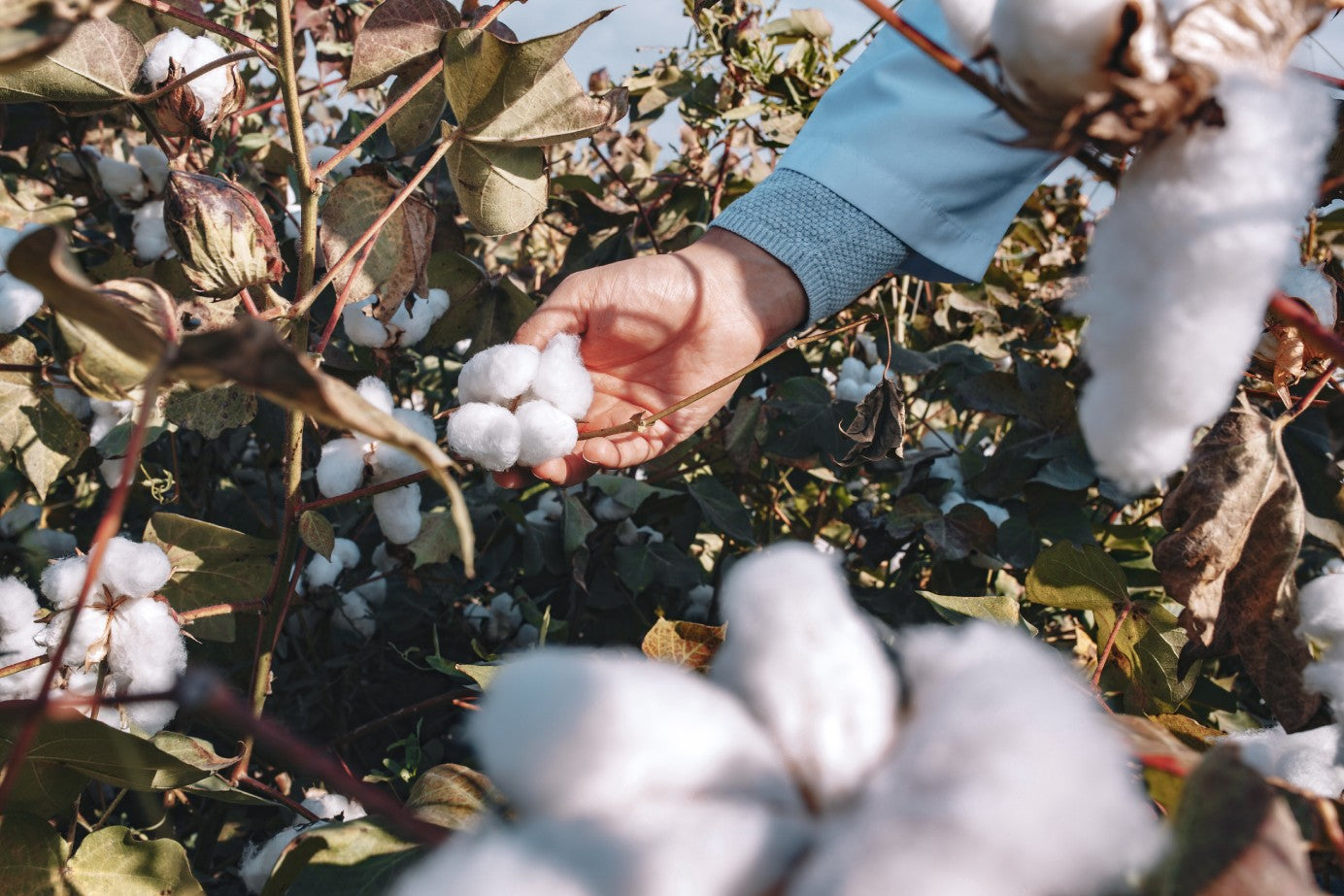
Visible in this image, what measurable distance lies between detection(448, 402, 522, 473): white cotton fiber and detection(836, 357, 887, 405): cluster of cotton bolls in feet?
2.35

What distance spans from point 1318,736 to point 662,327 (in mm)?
891

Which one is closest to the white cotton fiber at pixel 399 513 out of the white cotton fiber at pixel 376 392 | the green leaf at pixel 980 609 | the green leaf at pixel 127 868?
the white cotton fiber at pixel 376 392

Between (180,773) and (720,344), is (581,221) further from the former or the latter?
(180,773)

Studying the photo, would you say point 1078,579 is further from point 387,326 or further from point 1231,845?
point 387,326

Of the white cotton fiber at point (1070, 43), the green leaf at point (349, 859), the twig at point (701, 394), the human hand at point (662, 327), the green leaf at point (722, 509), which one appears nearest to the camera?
the white cotton fiber at point (1070, 43)

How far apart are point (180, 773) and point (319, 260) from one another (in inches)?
28.1

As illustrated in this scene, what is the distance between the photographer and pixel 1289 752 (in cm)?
67

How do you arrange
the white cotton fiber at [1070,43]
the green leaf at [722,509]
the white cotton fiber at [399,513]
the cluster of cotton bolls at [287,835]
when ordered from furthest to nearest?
the green leaf at [722,509] < the white cotton fiber at [399,513] < the cluster of cotton bolls at [287,835] < the white cotton fiber at [1070,43]

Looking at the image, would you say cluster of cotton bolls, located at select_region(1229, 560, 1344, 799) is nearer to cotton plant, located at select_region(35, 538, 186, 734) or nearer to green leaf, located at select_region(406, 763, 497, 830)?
green leaf, located at select_region(406, 763, 497, 830)

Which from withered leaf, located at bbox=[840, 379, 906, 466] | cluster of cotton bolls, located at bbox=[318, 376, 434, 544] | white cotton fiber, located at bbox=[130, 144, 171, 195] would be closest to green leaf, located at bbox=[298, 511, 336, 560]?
cluster of cotton bolls, located at bbox=[318, 376, 434, 544]

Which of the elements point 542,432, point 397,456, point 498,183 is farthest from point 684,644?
point 498,183

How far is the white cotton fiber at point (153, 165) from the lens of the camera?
4.75 ft

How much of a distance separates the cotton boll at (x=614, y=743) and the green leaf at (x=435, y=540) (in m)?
0.91

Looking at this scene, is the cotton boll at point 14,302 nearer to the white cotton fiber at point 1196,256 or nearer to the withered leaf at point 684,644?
the withered leaf at point 684,644
